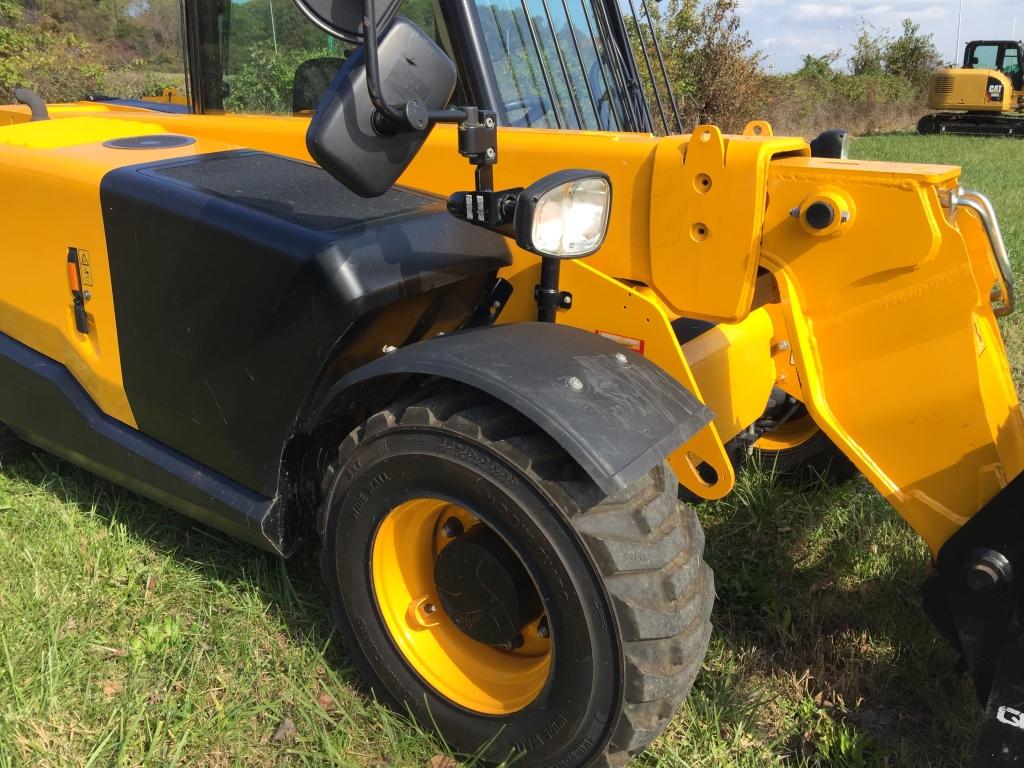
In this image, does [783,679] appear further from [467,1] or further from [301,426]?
[467,1]

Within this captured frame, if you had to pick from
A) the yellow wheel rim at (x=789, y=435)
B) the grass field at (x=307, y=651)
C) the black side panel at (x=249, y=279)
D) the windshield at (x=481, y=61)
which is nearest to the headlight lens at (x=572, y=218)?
the black side panel at (x=249, y=279)

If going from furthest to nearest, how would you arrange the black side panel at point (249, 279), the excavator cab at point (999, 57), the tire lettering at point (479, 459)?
the excavator cab at point (999, 57)
the black side panel at point (249, 279)
the tire lettering at point (479, 459)

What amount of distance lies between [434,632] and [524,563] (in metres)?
0.50

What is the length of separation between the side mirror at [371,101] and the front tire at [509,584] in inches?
21.3

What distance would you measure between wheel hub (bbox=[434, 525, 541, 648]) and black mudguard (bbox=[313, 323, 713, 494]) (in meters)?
0.40

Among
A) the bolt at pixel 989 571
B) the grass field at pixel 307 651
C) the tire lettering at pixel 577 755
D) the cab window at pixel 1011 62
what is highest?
the cab window at pixel 1011 62

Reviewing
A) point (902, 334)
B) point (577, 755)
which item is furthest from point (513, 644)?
point (902, 334)

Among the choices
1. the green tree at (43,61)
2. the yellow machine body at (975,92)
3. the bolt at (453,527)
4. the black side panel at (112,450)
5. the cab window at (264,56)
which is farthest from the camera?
the yellow machine body at (975,92)

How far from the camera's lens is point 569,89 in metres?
2.56

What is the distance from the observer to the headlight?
170 cm

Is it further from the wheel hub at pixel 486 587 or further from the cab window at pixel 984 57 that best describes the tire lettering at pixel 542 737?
the cab window at pixel 984 57

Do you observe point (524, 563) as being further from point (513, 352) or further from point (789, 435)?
point (789, 435)

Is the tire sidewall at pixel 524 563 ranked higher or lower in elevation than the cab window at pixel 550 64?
lower

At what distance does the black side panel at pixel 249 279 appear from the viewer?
1969mm
